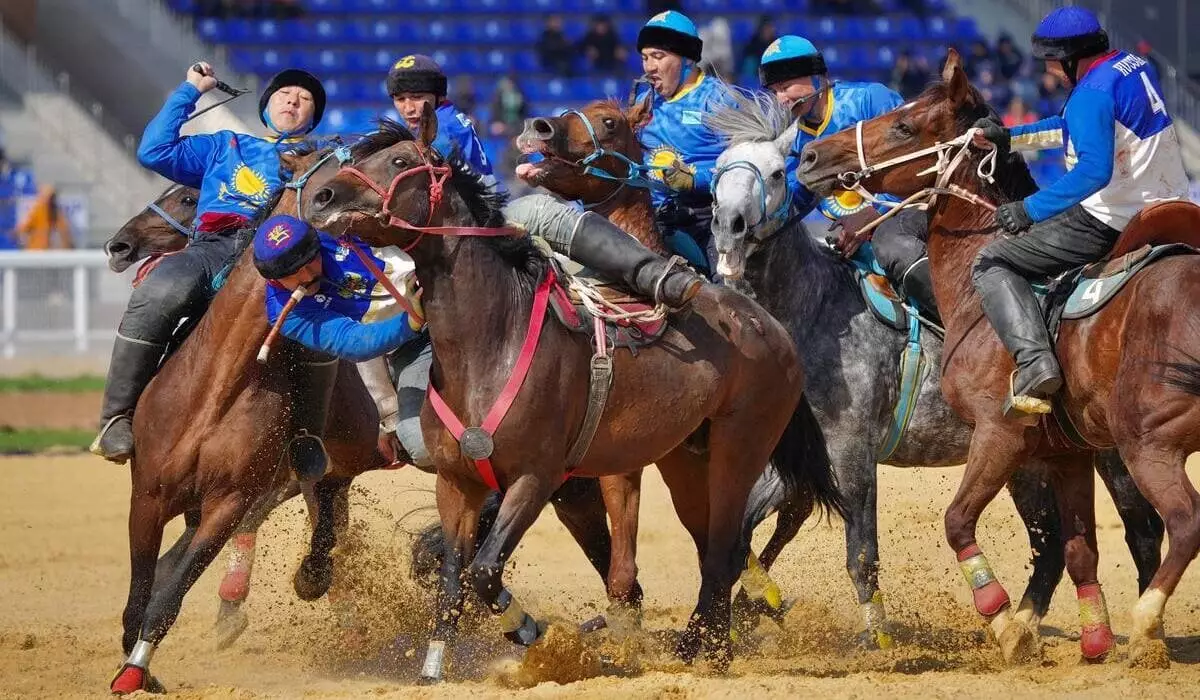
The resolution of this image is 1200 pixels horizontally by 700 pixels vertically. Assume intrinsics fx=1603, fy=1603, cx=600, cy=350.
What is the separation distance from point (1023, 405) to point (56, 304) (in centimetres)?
1326

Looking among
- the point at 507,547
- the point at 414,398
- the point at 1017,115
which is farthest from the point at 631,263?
the point at 1017,115

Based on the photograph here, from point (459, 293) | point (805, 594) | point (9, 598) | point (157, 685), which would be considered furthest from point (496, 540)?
point (9, 598)

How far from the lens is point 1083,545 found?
6.80 meters

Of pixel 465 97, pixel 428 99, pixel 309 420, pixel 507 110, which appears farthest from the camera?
pixel 507 110

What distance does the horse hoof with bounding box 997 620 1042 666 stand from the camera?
21.1 ft

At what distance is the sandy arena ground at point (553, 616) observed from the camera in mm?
5945

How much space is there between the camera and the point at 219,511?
6.27 meters

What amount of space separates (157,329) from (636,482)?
7.29 feet

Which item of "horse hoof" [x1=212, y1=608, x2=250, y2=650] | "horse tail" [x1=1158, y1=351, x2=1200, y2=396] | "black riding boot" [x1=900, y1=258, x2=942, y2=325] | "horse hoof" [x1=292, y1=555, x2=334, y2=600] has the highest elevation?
"black riding boot" [x1=900, y1=258, x2=942, y2=325]

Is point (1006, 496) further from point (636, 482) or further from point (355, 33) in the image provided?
point (355, 33)

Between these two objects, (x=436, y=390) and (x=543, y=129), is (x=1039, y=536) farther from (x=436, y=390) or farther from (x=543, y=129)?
(x=436, y=390)

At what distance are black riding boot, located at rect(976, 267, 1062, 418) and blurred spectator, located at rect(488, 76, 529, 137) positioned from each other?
14584mm

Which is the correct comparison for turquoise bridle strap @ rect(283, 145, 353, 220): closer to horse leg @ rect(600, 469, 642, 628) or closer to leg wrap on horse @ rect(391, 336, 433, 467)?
leg wrap on horse @ rect(391, 336, 433, 467)

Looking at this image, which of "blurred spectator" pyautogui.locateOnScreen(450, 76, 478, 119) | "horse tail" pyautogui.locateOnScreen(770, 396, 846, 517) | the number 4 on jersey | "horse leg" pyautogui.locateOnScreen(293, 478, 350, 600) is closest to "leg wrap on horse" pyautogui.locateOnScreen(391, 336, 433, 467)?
"horse leg" pyautogui.locateOnScreen(293, 478, 350, 600)
